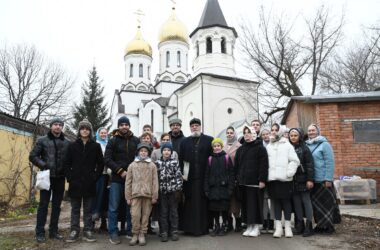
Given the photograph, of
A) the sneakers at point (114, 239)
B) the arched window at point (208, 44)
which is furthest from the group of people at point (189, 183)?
the arched window at point (208, 44)

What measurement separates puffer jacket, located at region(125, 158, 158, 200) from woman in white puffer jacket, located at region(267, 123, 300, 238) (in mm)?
1895

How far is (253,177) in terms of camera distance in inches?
222

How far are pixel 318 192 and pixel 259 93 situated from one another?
1464 centimetres

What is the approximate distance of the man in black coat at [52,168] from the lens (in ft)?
17.6

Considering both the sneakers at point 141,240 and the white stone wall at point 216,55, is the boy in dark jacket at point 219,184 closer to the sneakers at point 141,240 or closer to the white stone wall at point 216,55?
the sneakers at point 141,240

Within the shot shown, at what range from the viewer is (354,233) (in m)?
5.56

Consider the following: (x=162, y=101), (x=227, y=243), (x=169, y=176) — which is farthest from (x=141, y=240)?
(x=162, y=101)

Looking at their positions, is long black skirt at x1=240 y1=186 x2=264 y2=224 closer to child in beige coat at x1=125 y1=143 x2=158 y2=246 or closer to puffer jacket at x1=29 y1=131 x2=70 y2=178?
child in beige coat at x1=125 y1=143 x2=158 y2=246

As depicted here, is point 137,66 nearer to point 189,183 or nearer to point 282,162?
point 189,183

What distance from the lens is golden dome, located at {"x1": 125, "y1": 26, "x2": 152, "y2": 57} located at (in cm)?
4584

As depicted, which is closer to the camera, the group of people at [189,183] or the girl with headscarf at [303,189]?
the group of people at [189,183]

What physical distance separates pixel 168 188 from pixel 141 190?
1.55 feet

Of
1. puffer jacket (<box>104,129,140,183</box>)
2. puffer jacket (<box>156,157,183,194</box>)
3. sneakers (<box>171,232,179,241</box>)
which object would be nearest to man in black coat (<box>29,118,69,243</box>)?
puffer jacket (<box>104,129,140,183</box>)

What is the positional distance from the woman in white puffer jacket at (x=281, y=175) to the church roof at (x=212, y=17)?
2514 cm
